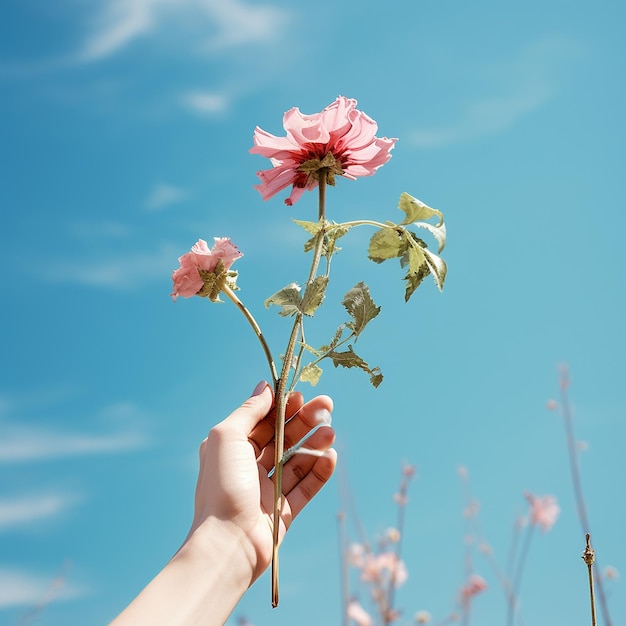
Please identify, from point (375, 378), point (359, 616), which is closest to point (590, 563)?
point (375, 378)

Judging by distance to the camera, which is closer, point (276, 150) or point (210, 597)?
point (210, 597)

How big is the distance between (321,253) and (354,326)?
16cm

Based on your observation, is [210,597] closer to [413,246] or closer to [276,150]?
[413,246]

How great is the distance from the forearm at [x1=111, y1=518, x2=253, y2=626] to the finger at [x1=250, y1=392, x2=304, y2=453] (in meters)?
0.26

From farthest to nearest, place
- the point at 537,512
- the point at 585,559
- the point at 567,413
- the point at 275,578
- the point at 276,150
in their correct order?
the point at 537,512
the point at 567,413
the point at 276,150
the point at 275,578
the point at 585,559

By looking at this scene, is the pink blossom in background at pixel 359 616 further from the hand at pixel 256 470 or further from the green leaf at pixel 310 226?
the green leaf at pixel 310 226

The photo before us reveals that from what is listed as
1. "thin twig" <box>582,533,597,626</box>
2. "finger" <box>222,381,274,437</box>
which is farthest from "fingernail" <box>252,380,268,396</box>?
"thin twig" <box>582,533,597,626</box>

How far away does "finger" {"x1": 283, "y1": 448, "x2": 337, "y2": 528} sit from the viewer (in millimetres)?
1644

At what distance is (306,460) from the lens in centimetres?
170

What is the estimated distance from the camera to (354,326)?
1.42 metres

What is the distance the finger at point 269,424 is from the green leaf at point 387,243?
1.23 ft

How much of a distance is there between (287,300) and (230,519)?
0.45 m

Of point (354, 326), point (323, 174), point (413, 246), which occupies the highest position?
point (323, 174)

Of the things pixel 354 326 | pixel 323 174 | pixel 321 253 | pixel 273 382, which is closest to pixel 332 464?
pixel 273 382
